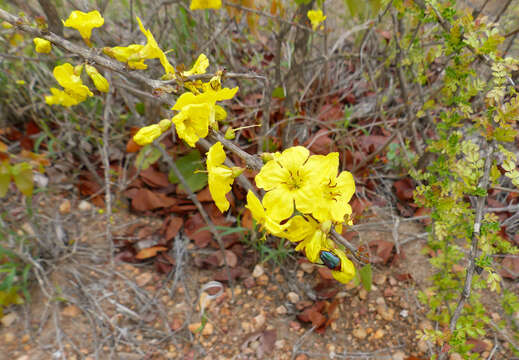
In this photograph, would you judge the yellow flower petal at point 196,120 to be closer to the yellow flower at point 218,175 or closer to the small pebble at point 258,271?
the yellow flower at point 218,175

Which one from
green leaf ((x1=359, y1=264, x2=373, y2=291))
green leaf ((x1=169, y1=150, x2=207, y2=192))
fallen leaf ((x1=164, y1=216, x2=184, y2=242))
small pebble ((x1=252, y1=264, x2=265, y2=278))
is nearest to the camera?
green leaf ((x1=359, y1=264, x2=373, y2=291))

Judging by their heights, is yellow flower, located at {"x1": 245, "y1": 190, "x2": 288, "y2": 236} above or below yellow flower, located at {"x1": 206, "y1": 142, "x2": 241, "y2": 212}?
below

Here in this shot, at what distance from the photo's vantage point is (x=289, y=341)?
5.89 feet

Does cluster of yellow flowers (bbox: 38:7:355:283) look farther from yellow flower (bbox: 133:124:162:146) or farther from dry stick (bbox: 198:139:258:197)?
dry stick (bbox: 198:139:258:197)

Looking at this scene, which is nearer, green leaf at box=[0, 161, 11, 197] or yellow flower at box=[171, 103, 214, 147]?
yellow flower at box=[171, 103, 214, 147]

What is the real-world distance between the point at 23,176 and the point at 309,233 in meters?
1.52

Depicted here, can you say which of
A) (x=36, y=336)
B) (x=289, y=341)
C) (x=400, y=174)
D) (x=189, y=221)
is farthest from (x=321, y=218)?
(x=36, y=336)

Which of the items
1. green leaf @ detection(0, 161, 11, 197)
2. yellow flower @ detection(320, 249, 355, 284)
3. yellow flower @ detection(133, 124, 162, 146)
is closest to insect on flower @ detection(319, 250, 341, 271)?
yellow flower @ detection(320, 249, 355, 284)

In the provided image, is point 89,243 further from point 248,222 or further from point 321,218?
point 321,218

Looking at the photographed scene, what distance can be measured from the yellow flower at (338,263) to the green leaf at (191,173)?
142 centimetres

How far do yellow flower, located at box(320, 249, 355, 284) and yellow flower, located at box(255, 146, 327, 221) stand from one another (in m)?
0.14

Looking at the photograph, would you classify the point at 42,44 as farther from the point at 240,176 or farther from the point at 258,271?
the point at 258,271

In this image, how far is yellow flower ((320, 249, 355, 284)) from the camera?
939mm

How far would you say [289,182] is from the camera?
1006 mm
